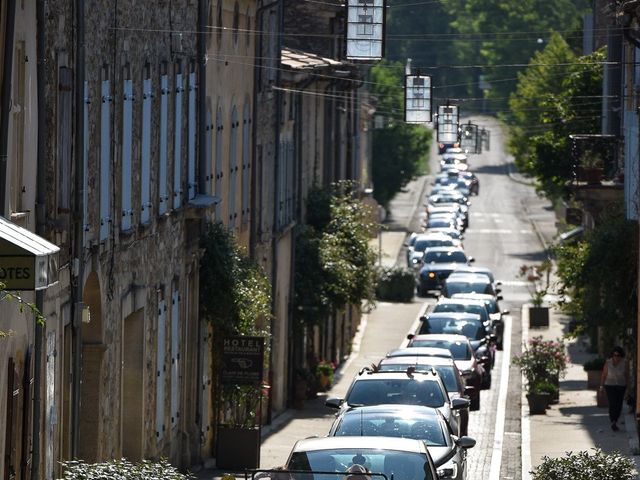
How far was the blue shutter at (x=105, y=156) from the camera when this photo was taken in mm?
20125

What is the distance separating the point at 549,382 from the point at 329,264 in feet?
20.4

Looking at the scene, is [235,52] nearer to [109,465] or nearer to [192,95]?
[192,95]

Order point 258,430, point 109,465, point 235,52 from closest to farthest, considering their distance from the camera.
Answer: point 109,465, point 258,430, point 235,52

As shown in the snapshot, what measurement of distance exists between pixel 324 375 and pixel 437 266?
73.6 ft

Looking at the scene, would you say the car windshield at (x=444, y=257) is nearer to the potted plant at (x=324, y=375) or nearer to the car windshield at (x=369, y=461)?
the potted plant at (x=324, y=375)

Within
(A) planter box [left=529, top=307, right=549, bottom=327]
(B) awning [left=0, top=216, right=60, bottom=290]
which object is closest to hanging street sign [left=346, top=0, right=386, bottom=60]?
(B) awning [left=0, top=216, right=60, bottom=290]

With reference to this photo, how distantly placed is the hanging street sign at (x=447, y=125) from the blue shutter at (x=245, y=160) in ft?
13.1

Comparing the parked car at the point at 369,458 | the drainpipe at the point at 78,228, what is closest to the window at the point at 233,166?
the drainpipe at the point at 78,228

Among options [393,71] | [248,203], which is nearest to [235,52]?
[248,203]

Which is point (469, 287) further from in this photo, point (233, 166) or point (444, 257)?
point (233, 166)

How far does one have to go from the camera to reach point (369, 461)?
16328 millimetres

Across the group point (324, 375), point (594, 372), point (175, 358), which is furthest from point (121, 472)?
point (324, 375)

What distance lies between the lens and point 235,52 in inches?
1208

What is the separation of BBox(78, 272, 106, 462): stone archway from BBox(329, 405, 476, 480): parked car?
2.61 m
